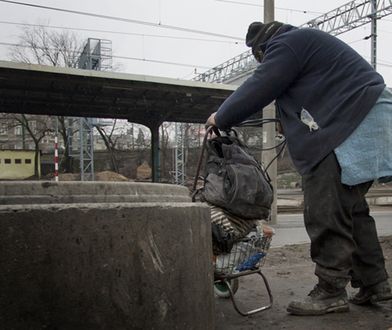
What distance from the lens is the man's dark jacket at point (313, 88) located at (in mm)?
2887

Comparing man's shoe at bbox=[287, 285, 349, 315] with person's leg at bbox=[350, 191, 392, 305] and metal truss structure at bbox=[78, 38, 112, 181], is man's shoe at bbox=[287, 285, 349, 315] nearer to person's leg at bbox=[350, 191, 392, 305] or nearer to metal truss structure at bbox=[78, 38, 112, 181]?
person's leg at bbox=[350, 191, 392, 305]

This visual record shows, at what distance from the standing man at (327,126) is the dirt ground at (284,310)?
0.10 metres

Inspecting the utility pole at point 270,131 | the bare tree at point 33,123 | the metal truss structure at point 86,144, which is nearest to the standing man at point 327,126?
the utility pole at point 270,131

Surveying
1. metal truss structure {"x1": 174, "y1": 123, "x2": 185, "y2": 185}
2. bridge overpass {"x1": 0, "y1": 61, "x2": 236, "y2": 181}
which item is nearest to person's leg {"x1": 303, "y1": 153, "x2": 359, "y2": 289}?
bridge overpass {"x1": 0, "y1": 61, "x2": 236, "y2": 181}

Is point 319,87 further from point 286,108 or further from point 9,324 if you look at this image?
point 9,324

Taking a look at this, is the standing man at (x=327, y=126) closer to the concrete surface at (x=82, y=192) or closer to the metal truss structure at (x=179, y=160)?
the concrete surface at (x=82, y=192)

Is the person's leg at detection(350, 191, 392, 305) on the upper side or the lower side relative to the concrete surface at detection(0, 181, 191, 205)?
lower

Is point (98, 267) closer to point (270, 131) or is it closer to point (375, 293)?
point (375, 293)

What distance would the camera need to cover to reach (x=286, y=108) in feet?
10.2

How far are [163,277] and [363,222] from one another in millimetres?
1806

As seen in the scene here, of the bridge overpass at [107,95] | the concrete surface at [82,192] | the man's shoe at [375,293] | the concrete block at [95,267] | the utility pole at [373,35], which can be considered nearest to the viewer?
the concrete block at [95,267]

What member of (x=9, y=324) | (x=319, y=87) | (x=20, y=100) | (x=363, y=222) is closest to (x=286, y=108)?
(x=319, y=87)

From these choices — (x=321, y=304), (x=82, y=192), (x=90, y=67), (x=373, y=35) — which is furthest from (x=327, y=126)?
(x=90, y=67)

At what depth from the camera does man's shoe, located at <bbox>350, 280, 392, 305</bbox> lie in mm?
3119
